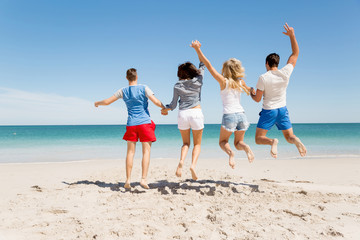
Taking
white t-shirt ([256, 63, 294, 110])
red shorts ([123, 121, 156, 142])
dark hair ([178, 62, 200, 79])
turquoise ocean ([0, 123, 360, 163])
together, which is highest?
dark hair ([178, 62, 200, 79])

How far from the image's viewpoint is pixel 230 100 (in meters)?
4.11

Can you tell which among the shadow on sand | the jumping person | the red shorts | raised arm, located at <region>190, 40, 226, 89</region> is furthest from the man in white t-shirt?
the red shorts

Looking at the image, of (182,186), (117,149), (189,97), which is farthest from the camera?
(117,149)

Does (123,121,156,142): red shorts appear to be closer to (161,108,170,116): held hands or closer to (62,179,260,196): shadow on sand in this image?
(161,108,170,116): held hands

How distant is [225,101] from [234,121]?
380mm

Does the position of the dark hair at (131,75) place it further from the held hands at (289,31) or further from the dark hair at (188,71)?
the held hands at (289,31)

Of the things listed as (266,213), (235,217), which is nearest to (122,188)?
(235,217)

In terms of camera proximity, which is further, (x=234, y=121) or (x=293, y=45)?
(x=293, y=45)

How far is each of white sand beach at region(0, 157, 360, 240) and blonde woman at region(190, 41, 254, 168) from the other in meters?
0.94

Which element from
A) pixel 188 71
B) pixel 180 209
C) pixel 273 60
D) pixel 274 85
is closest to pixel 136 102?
pixel 188 71

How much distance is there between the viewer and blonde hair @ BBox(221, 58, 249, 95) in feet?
13.6

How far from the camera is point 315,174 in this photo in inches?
253

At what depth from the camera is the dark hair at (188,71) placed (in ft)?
13.6

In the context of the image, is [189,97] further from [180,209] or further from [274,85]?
[180,209]
